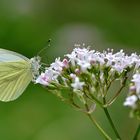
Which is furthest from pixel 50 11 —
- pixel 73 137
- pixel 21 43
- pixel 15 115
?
pixel 73 137

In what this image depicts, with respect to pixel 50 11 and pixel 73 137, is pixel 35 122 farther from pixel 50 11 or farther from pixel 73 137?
pixel 50 11

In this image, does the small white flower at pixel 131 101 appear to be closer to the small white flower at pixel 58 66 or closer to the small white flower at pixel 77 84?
the small white flower at pixel 77 84

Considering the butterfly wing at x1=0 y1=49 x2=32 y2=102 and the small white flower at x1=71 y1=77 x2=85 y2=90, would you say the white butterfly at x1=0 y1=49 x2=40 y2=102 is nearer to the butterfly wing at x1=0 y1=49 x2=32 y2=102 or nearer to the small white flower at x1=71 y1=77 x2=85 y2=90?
the butterfly wing at x1=0 y1=49 x2=32 y2=102

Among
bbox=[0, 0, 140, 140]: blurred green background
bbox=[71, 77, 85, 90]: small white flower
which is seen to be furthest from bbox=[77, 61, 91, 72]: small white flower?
bbox=[0, 0, 140, 140]: blurred green background

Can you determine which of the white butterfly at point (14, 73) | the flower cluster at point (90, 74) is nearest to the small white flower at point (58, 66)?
the flower cluster at point (90, 74)

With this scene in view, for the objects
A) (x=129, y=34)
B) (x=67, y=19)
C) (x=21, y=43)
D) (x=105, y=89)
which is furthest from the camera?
(x=67, y=19)
